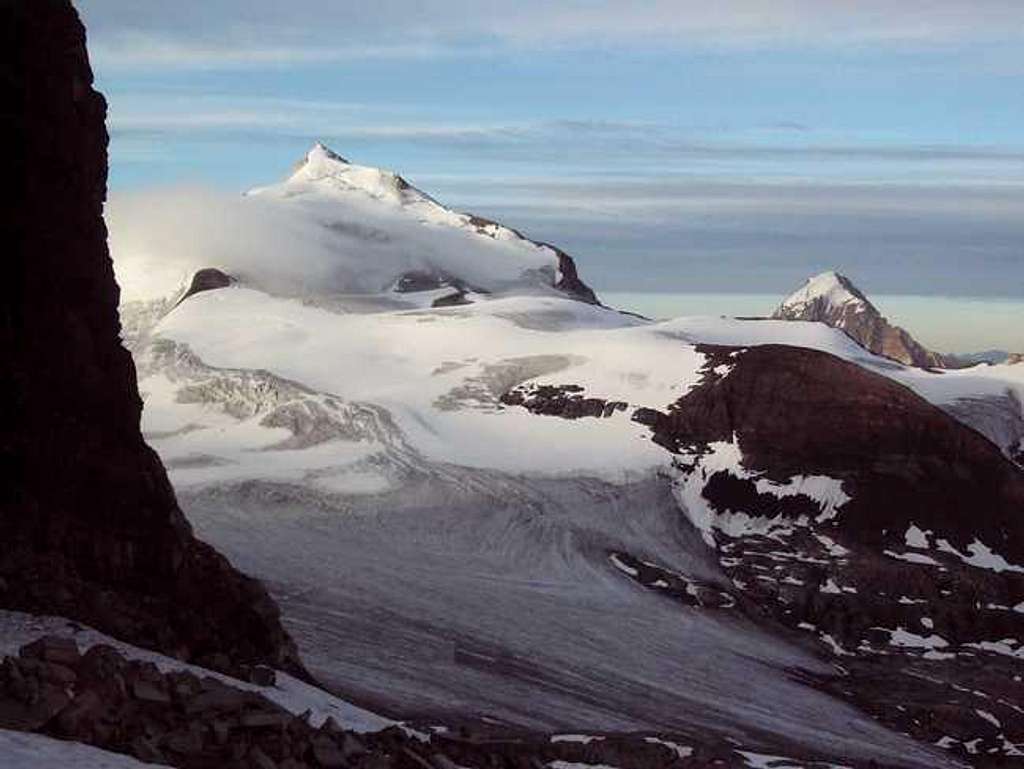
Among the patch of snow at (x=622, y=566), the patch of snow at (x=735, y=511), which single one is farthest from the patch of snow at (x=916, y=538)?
the patch of snow at (x=622, y=566)

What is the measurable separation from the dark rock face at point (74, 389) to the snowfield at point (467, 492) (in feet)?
28.1

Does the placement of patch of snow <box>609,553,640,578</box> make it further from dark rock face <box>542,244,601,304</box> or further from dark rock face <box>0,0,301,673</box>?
dark rock face <box>542,244,601,304</box>

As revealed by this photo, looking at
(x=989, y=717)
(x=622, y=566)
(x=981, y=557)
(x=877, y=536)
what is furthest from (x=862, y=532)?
(x=989, y=717)

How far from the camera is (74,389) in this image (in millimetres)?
43969

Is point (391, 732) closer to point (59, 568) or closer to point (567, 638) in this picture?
point (59, 568)

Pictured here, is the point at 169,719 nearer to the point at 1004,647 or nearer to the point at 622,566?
the point at 622,566

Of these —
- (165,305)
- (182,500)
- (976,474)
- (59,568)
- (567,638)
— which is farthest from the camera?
(165,305)

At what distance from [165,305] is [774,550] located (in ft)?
215

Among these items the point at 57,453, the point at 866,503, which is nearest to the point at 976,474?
the point at 866,503

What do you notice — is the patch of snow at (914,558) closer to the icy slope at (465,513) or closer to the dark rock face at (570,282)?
the icy slope at (465,513)

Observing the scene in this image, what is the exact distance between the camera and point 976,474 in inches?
3807

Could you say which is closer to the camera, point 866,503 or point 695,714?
point 695,714

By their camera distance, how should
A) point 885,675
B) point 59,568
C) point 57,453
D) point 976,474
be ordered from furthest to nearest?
point 976,474 → point 885,675 → point 57,453 → point 59,568

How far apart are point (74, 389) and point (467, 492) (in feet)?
140
